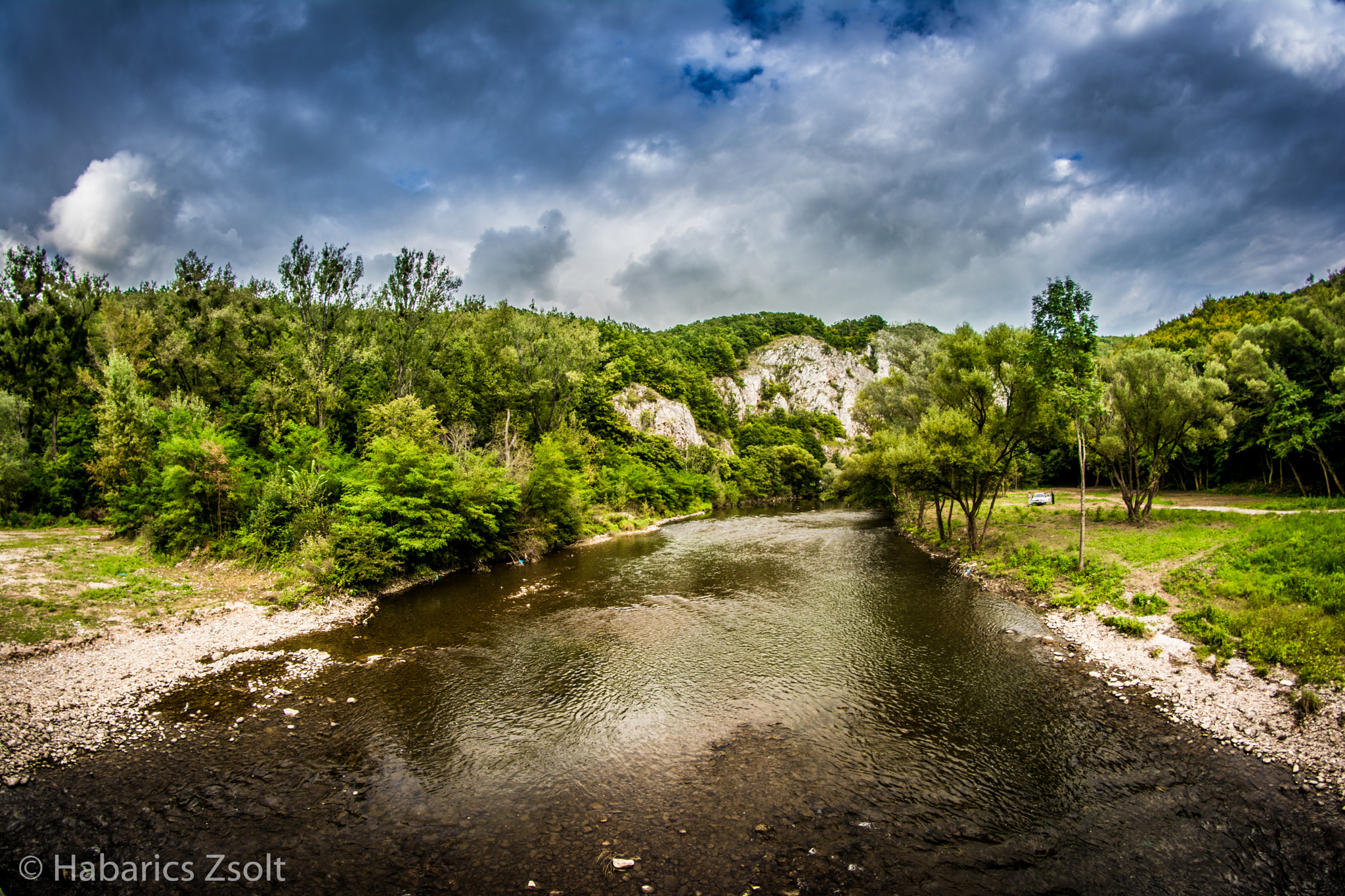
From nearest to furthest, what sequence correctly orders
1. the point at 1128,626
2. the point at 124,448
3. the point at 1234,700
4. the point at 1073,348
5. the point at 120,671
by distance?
1. the point at 1234,700
2. the point at 120,671
3. the point at 1128,626
4. the point at 1073,348
5. the point at 124,448

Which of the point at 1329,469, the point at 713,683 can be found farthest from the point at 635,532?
the point at 1329,469

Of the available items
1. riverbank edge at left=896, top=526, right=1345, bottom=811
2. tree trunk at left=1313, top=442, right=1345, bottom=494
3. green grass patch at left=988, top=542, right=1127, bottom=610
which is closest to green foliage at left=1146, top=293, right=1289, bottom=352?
tree trunk at left=1313, top=442, right=1345, bottom=494

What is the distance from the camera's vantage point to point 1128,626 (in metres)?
16.4

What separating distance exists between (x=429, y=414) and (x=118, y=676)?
19.8m

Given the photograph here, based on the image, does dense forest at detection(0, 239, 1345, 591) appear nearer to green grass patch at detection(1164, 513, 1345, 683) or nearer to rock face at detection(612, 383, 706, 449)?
green grass patch at detection(1164, 513, 1345, 683)

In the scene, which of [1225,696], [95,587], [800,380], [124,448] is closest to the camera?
[1225,696]

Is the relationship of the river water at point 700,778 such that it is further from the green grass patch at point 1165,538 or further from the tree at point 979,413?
the tree at point 979,413

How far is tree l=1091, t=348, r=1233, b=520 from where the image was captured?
28.3m

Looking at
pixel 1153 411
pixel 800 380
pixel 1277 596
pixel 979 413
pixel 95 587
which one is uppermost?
pixel 800 380

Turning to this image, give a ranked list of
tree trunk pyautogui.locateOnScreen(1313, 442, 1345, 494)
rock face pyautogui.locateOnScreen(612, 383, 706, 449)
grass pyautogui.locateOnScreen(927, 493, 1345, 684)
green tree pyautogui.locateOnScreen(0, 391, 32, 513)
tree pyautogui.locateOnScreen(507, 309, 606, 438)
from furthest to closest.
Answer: rock face pyautogui.locateOnScreen(612, 383, 706, 449) < tree pyautogui.locateOnScreen(507, 309, 606, 438) < green tree pyautogui.locateOnScreen(0, 391, 32, 513) < tree trunk pyautogui.locateOnScreen(1313, 442, 1345, 494) < grass pyautogui.locateOnScreen(927, 493, 1345, 684)

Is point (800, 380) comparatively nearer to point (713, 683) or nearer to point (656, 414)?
point (656, 414)

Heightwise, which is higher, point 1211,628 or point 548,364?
point 548,364

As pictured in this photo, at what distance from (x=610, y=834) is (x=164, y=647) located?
51.9ft

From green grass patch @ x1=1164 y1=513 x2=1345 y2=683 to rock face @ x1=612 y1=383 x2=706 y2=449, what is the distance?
214 feet
